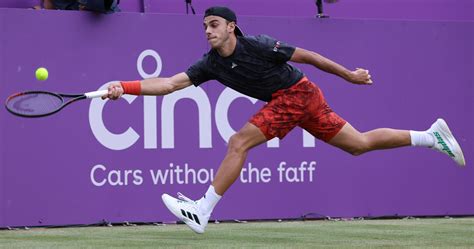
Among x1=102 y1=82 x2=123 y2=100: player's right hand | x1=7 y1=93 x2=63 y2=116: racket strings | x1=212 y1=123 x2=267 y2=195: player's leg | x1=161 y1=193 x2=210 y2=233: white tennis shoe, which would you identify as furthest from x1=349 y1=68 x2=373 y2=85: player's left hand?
x1=7 y1=93 x2=63 y2=116: racket strings

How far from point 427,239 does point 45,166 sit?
3.27 m

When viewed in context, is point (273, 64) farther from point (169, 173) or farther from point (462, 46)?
A: point (462, 46)

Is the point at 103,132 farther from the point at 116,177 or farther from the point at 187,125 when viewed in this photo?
the point at 187,125

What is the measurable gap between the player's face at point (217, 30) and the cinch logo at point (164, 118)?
81.1 inches

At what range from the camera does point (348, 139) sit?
7527mm

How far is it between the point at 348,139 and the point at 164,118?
2.16 meters

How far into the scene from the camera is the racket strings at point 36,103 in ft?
21.7

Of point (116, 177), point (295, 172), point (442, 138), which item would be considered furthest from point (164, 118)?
point (442, 138)

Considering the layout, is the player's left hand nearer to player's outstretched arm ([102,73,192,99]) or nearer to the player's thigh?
the player's thigh

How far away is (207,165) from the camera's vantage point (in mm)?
9258

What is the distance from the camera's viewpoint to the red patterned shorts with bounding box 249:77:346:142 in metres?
7.22

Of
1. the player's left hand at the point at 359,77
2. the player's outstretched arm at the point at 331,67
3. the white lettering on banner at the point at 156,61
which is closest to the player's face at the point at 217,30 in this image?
the player's outstretched arm at the point at 331,67

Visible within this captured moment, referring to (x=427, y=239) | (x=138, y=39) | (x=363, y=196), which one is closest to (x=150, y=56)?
(x=138, y=39)

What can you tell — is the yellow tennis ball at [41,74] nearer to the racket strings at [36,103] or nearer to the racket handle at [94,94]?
the racket strings at [36,103]
